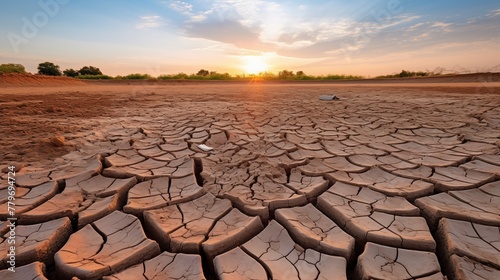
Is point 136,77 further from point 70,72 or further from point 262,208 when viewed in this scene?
point 262,208

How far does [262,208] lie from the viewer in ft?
5.54

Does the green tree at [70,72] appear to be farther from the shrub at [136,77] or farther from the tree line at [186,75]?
the shrub at [136,77]

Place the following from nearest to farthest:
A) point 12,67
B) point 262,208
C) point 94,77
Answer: point 262,208 < point 12,67 < point 94,77

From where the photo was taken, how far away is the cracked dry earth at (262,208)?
1256mm

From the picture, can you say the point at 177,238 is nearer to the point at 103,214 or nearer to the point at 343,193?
the point at 103,214

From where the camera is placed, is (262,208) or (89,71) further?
(89,71)

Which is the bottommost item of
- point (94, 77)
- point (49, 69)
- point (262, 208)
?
point (262, 208)

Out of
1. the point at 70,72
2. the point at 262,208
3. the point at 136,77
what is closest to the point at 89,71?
the point at 70,72

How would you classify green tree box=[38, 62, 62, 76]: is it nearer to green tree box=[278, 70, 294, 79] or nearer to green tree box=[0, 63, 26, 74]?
green tree box=[0, 63, 26, 74]

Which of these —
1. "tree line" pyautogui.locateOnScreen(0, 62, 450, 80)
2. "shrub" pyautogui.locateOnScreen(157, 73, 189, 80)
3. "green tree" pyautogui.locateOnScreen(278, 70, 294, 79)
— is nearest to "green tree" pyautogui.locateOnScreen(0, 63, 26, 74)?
"tree line" pyautogui.locateOnScreen(0, 62, 450, 80)

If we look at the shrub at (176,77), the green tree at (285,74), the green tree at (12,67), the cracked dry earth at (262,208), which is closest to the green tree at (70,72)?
the green tree at (12,67)

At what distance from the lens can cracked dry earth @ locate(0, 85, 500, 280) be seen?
1256 mm

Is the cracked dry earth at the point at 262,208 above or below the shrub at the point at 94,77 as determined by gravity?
below

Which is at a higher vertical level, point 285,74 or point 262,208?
point 285,74
